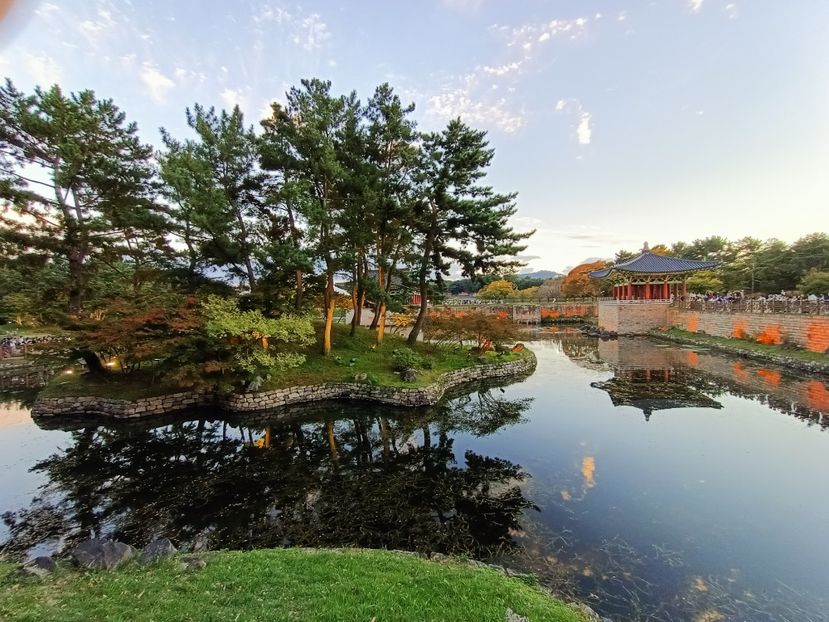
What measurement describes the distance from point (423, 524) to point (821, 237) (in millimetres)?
44057

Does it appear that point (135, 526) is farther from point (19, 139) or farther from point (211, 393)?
point (19, 139)

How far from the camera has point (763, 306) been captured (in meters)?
21.2

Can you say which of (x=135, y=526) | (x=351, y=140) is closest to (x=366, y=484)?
(x=135, y=526)

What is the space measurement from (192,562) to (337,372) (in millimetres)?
10316

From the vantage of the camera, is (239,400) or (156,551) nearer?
(156,551)

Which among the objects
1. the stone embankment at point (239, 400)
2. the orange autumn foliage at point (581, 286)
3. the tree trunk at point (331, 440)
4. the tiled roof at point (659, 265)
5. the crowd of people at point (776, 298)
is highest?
the tiled roof at point (659, 265)

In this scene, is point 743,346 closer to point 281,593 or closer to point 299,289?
point 299,289

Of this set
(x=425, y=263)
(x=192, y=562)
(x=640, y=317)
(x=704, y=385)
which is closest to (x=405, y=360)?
(x=425, y=263)

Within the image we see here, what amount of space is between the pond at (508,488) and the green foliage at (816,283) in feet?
72.3

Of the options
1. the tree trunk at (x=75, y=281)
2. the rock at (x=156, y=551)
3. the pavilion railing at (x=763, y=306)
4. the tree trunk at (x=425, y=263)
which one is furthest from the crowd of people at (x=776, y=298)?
the tree trunk at (x=75, y=281)

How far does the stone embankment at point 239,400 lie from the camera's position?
39.8 ft

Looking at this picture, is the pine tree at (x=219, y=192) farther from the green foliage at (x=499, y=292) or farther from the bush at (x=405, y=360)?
the green foliage at (x=499, y=292)

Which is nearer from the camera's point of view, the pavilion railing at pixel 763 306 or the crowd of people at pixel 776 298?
the pavilion railing at pixel 763 306

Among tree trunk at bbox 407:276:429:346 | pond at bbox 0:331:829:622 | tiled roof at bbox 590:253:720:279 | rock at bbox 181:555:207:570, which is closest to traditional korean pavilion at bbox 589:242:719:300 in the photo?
tiled roof at bbox 590:253:720:279
